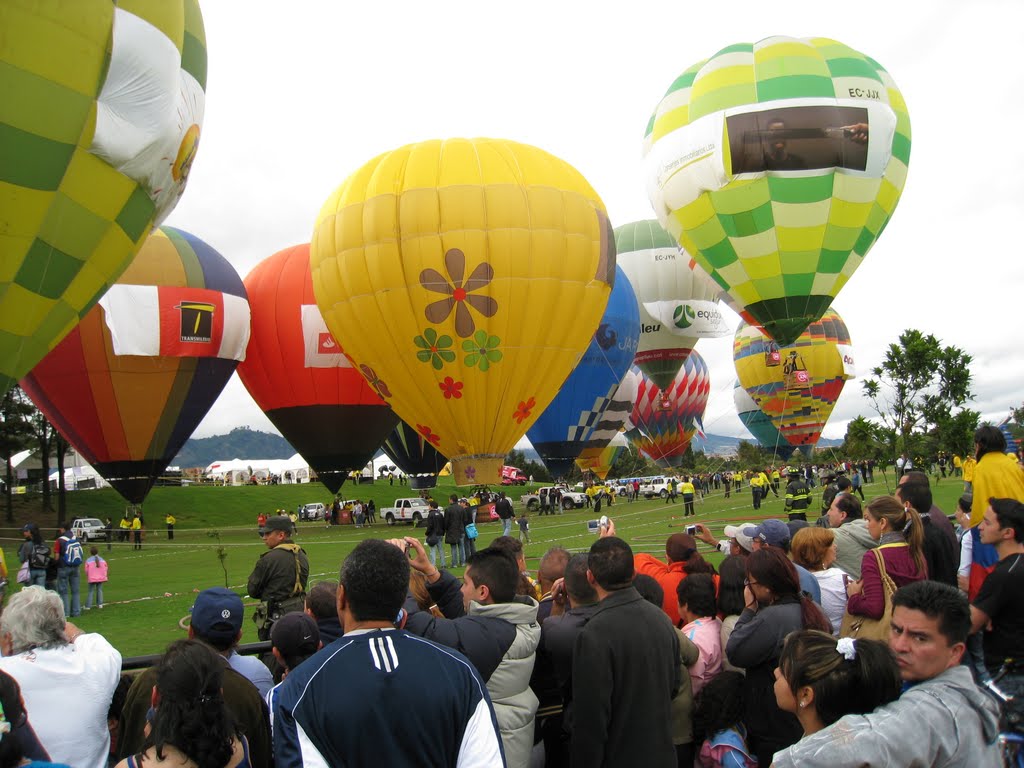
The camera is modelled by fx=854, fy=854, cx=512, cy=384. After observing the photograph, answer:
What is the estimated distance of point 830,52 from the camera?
14656 millimetres

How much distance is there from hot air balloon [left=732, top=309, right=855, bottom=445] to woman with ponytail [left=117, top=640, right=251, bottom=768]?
93.6ft

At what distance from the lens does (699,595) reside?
3.69 metres

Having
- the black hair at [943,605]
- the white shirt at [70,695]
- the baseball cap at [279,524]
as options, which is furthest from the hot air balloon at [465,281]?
the black hair at [943,605]

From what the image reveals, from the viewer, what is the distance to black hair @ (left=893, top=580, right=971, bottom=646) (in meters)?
2.25

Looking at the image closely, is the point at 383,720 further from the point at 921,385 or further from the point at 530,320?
the point at 921,385

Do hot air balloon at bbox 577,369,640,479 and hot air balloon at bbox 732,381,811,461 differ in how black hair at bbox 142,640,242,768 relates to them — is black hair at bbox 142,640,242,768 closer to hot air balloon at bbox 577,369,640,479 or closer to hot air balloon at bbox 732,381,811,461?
hot air balloon at bbox 577,369,640,479

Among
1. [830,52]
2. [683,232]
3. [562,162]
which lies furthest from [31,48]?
[830,52]

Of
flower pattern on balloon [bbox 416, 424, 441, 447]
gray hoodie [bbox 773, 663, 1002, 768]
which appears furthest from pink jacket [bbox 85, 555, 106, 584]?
gray hoodie [bbox 773, 663, 1002, 768]

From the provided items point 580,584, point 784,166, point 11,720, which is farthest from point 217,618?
point 784,166

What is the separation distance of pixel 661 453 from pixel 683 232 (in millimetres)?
20883

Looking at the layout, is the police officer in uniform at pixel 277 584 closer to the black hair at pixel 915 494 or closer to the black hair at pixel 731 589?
the black hair at pixel 731 589

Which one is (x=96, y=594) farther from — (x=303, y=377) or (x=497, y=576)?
(x=497, y=576)

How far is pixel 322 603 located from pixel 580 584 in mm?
1118

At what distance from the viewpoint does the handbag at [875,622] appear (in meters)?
3.51
